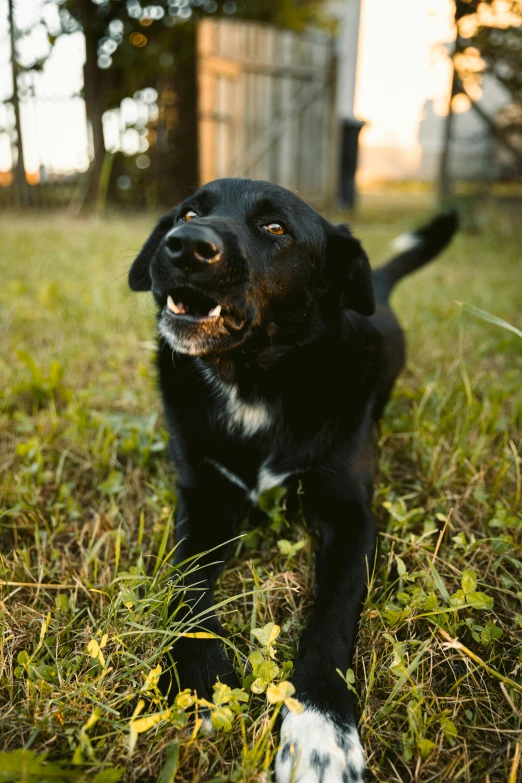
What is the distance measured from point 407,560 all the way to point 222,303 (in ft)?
3.06

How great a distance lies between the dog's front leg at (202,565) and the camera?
48.2 inches

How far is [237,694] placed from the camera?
43.6 inches

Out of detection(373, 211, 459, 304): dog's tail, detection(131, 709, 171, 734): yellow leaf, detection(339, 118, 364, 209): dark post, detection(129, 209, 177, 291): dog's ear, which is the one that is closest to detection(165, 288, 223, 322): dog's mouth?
detection(129, 209, 177, 291): dog's ear

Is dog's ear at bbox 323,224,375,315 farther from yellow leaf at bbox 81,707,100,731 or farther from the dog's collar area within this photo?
yellow leaf at bbox 81,707,100,731

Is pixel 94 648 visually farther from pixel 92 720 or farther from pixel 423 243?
pixel 423 243

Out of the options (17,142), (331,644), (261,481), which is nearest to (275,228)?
(261,481)

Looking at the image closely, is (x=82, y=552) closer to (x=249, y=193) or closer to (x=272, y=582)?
(x=272, y=582)

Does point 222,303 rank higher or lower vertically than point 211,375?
higher

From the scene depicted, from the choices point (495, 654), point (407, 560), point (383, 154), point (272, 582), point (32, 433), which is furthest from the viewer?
point (383, 154)

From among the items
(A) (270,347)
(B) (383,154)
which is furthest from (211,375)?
(B) (383,154)

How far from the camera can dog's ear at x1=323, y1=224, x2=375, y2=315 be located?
203 centimetres

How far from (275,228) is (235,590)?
1164 millimetres

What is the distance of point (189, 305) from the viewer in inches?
65.6

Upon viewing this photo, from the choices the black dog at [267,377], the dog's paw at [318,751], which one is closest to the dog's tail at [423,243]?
the black dog at [267,377]
